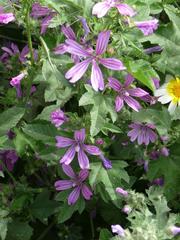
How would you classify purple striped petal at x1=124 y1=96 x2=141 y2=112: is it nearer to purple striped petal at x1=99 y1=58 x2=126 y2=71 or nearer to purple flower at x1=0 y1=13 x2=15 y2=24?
purple striped petal at x1=99 y1=58 x2=126 y2=71

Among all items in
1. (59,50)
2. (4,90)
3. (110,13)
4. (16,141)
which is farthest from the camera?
(4,90)

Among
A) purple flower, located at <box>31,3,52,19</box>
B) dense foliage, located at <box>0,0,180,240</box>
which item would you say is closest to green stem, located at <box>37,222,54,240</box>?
dense foliage, located at <box>0,0,180,240</box>

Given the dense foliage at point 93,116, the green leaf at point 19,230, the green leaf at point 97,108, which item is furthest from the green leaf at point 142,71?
the green leaf at point 19,230

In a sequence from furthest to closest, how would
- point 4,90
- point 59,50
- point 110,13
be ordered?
point 4,90, point 59,50, point 110,13

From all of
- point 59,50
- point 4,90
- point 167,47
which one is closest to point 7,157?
point 4,90

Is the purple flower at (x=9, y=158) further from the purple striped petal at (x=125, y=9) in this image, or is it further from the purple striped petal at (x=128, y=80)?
the purple striped petal at (x=125, y=9)

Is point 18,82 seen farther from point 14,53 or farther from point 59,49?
point 14,53

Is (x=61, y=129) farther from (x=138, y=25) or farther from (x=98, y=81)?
(x=138, y=25)

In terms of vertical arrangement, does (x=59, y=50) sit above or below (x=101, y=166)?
above
